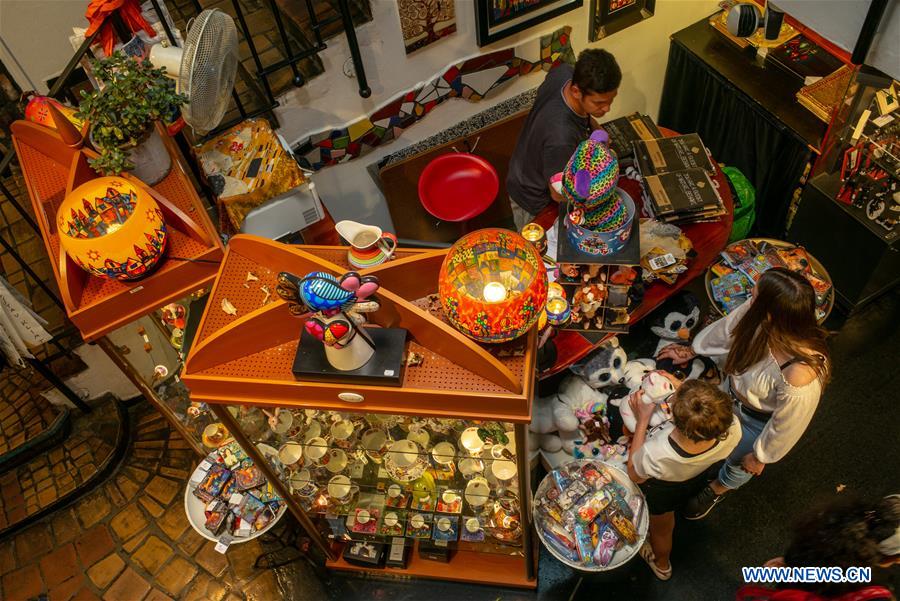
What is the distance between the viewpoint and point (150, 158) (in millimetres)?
3105

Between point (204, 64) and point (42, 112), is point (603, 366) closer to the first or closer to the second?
point (204, 64)

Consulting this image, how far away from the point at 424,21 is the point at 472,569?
10.7ft

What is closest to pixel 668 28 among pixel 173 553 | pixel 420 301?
pixel 420 301

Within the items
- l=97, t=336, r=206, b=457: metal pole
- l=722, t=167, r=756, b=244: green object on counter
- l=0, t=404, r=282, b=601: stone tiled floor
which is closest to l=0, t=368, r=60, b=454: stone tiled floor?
l=0, t=404, r=282, b=601: stone tiled floor

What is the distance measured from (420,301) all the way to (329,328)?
1.65ft

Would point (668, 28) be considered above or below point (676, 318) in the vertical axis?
above

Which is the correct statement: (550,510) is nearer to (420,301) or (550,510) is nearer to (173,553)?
(420,301)

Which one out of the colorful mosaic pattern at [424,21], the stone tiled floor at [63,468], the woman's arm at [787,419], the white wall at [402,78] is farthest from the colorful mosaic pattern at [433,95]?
the woman's arm at [787,419]

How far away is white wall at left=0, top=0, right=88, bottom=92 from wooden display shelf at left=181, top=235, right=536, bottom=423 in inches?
75.0

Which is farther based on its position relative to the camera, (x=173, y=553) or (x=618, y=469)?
(x=173, y=553)

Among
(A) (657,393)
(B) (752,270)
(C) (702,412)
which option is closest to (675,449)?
(C) (702,412)

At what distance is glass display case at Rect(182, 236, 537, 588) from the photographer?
8.16 ft

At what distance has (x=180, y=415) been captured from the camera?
3805 mm

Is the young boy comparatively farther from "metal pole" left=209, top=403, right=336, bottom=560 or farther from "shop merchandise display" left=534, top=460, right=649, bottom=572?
"metal pole" left=209, top=403, right=336, bottom=560
